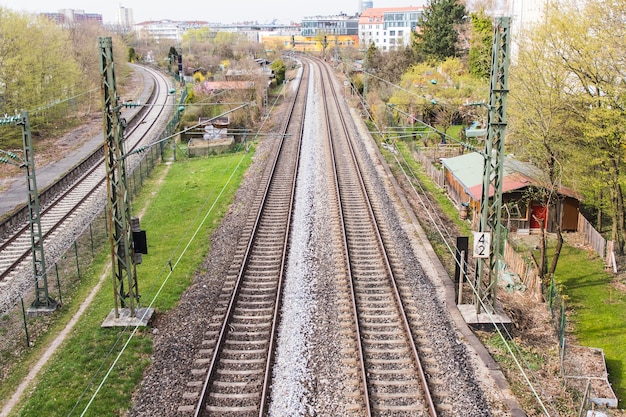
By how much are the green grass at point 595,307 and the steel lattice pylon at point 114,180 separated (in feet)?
40.1

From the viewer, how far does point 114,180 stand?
50.6 ft

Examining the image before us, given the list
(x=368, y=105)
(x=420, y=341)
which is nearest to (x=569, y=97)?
(x=420, y=341)

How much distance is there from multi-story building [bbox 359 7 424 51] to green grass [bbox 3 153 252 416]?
13493 cm

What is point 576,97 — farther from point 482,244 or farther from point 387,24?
point 387,24

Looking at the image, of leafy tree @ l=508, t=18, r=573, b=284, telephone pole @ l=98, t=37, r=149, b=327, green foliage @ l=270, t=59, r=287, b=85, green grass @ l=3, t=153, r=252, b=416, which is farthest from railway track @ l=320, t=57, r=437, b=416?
green foliage @ l=270, t=59, r=287, b=85

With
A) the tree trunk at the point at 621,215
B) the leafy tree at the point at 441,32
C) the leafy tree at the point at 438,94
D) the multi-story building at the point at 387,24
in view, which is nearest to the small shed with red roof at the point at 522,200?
the tree trunk at the point at 621,215

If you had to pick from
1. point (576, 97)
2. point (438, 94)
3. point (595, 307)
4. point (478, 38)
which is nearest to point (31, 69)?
point (438, 94)

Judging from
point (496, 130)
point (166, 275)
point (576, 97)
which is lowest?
point (166, 275)

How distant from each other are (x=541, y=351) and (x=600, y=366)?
64.5 inches

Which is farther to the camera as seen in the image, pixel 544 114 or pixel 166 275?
pixel 544 114

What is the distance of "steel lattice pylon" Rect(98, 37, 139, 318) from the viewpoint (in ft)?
46.7

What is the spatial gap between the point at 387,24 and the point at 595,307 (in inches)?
6053

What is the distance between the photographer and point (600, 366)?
1521 cm

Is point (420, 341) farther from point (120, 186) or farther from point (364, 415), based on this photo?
point (120, 186)
